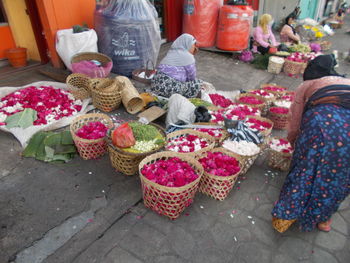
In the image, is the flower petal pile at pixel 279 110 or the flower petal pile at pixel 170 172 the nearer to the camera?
the flower petal pile at pixel 170 172

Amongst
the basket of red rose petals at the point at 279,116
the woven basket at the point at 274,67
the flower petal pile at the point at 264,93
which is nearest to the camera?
the basket of red rose petals at the point at 279,116

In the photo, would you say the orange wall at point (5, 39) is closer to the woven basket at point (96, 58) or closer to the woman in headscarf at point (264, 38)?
the woven basket at point (96, 58)

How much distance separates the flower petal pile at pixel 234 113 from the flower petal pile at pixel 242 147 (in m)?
0.59

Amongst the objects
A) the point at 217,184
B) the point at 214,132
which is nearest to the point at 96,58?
the point at 214,132

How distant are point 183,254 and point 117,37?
4442 millimetres

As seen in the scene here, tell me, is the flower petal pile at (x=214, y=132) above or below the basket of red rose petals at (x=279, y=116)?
above

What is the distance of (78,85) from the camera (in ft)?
16.4

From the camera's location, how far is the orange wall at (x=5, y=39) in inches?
233

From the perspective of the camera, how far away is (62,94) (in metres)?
4.82

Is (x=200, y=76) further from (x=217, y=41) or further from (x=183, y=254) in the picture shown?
(x=183, y=254)

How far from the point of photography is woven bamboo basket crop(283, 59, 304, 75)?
7062mm

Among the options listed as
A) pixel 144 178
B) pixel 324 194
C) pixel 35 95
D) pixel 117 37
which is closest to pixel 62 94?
pixel 35 95

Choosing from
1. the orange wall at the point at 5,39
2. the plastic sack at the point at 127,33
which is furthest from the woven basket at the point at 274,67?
the orange wall at the point at 5,39

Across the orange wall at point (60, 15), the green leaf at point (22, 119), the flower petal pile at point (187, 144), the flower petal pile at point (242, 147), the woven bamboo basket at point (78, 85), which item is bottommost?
the flower petal pile at point (242, 147)
